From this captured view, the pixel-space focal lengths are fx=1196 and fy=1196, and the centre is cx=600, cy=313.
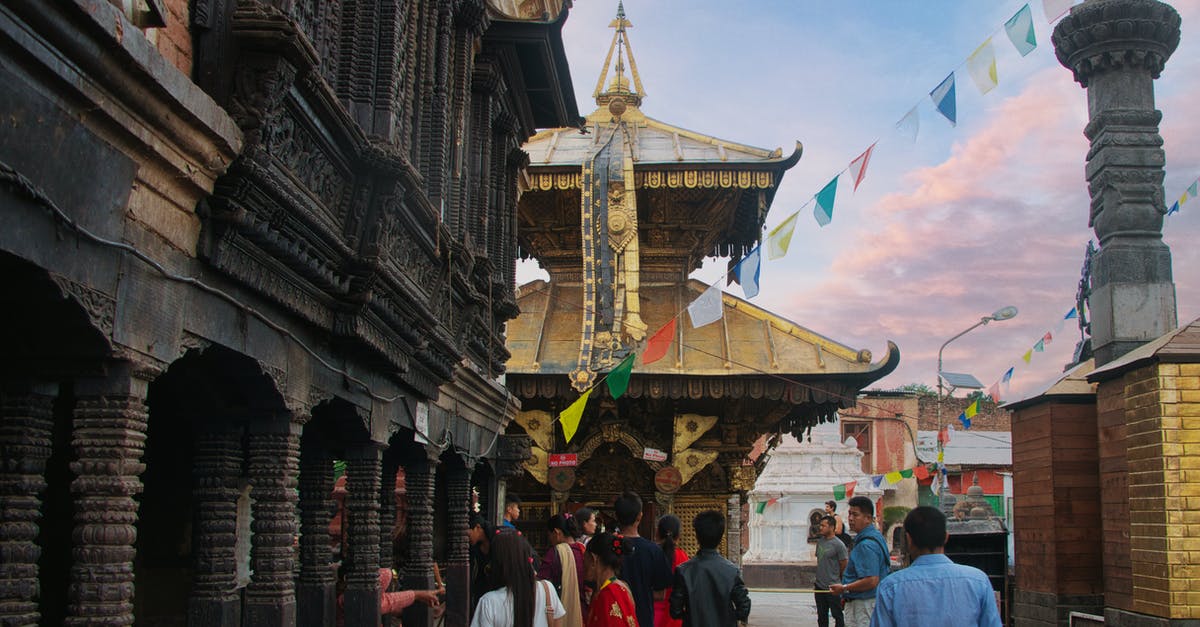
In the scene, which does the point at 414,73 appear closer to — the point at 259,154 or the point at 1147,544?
the point at 259,154

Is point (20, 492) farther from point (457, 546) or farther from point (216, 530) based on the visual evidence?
point (457, 546)

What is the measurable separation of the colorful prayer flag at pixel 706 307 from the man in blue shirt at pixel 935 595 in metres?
9.79

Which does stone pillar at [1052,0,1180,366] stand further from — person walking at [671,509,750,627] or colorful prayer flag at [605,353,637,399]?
person walking at [671,509,750,627]

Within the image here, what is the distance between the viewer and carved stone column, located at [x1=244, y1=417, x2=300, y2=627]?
681 cm

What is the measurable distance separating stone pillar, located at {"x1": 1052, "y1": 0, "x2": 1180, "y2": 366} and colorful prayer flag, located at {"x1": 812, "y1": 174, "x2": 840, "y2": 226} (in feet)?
11.6

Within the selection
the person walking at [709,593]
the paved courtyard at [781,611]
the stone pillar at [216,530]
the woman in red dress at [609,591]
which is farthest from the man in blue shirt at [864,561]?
the paved courtyard at [781,611]

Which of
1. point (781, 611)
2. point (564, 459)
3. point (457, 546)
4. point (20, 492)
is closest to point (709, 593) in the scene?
point (20, 492)

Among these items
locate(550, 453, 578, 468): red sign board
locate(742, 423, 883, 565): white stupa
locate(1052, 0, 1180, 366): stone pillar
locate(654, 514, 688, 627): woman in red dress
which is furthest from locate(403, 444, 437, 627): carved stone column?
locate(742, 423, 883, 565): white stupa

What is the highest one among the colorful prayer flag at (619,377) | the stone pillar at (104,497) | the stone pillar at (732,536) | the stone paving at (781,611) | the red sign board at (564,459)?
the colorful prayer flag at (619,377)

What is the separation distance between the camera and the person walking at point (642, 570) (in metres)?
8.55

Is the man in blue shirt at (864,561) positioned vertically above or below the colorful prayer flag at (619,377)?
below

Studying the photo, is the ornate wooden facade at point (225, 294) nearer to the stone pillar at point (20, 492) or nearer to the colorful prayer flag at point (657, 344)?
the stone pillar at point (20, 492)

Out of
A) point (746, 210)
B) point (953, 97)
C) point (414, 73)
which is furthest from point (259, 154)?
point (746, 210)

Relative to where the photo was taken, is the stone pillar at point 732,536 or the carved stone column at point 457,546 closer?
the carved stone column at point 457,546
